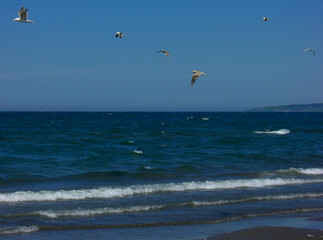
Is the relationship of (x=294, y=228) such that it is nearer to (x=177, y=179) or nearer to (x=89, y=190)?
(x=89, y=190)

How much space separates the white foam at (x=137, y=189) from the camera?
13.9 metres

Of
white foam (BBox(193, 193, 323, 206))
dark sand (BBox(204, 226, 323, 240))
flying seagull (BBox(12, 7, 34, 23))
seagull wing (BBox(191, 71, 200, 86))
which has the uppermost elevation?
flying seagull (BBox(12, 7, 34, 23))

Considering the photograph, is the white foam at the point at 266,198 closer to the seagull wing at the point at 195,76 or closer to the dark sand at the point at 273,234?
the dark sand at the point at 273,234

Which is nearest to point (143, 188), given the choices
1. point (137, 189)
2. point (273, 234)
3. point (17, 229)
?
point (137, 189)

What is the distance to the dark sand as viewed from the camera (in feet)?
31.5

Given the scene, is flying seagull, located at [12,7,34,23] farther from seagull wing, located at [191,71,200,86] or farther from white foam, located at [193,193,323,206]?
white foam, located at [193,193,323,206]

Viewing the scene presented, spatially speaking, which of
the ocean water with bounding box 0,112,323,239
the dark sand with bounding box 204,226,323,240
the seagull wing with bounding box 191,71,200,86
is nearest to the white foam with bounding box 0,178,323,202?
the ocean water with bounding box 0,112,323,239

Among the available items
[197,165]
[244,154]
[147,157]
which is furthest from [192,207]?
[244,154]

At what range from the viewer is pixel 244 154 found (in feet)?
84.9

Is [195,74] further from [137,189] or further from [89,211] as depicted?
[89,211]

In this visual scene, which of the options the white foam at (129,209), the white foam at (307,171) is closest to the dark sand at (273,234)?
the white foam at (129,209)

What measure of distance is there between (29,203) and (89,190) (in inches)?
83.9

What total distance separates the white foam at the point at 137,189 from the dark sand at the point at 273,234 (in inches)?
207

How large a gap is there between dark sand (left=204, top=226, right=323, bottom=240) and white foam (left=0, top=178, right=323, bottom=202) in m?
5.27
